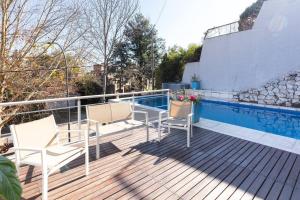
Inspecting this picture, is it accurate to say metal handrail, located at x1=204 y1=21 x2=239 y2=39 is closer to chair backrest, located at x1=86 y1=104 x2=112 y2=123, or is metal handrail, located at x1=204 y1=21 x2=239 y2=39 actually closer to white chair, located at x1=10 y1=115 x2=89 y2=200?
chair backrest, located at x1=86 y1=104 x2=112 y2=123

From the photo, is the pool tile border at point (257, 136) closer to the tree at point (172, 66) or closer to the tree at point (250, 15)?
the tree at point (250, 15)

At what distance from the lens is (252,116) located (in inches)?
326

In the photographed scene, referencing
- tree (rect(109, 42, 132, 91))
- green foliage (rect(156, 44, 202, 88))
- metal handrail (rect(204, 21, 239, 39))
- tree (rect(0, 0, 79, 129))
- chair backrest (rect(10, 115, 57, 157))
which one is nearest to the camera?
chair backrest (rect(10, 115, 57, 157))

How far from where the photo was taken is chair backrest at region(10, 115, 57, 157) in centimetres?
239

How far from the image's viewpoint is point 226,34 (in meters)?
12.6

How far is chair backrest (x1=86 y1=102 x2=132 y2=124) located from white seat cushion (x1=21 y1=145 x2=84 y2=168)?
0.97m

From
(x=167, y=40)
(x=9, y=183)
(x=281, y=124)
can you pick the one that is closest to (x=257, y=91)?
(x=281, y=124)

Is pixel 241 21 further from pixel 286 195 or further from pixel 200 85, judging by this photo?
pixel 286 195

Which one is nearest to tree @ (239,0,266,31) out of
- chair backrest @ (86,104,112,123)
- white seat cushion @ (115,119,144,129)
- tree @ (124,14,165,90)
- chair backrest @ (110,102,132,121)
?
tree @ (124,14,165,90)

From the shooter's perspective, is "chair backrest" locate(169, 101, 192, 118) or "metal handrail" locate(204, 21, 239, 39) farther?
"metal handrail" locate(204, 21, 239, 39)

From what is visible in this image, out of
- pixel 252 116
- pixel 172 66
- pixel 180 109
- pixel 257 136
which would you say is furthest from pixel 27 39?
pixel 172 66

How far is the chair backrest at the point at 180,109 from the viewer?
4427 mm

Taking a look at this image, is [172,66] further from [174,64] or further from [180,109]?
[180,109]

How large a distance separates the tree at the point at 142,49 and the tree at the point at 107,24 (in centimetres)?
253
